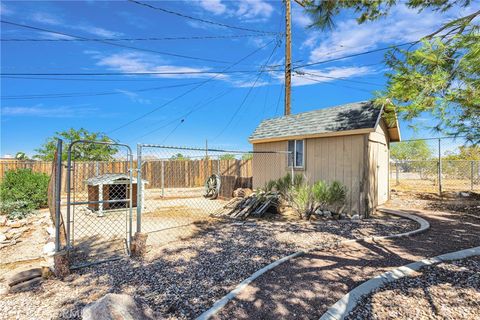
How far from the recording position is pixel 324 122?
8.29 meters

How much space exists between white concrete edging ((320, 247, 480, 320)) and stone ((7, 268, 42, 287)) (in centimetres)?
344

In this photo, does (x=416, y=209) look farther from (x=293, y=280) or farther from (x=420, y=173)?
(x=420, y=173)

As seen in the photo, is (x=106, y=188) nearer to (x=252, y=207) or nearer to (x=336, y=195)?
(x=252, y=207)

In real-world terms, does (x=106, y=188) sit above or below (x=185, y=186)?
above

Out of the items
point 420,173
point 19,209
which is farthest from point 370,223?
point 420,173

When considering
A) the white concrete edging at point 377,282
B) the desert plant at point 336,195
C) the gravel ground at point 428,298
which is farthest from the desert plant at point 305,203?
the gravel ground at point 428,298

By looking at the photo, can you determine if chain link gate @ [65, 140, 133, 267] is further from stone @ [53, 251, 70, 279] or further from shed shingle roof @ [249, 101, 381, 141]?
shed shingle roof @ [249, 101, 381, 141]

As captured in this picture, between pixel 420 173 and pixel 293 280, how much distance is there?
18.9 meters

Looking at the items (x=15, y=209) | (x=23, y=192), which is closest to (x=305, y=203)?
(x=15, y=209)

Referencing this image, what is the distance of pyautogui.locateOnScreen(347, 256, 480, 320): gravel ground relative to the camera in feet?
7.39

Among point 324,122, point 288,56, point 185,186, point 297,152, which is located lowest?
point 185,186

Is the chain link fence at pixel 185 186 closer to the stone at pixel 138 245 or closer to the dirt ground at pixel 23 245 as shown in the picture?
the stone at pixel 138 245

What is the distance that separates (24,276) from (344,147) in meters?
7.62

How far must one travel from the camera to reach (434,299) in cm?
Result: 249
